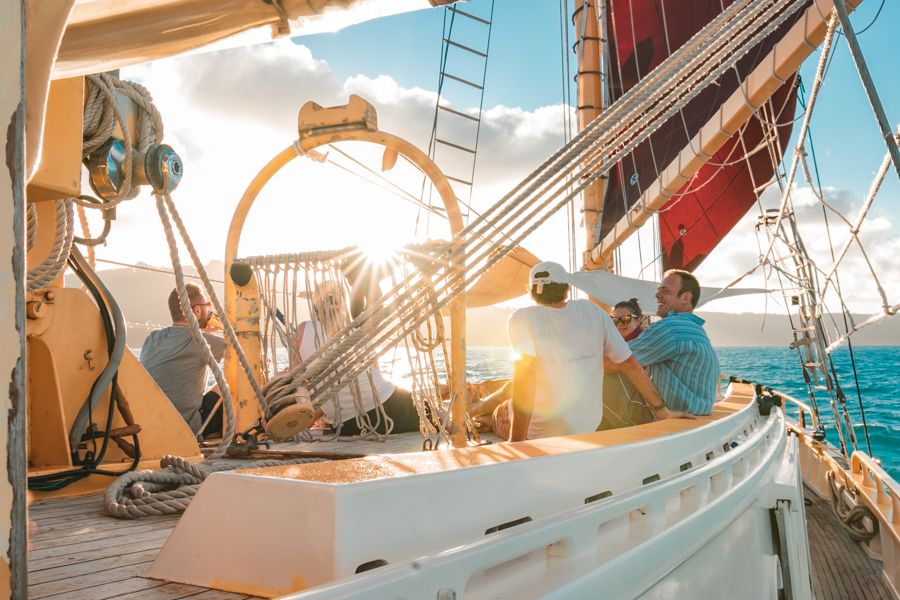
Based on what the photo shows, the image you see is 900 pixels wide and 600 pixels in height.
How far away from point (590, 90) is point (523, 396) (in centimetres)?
691

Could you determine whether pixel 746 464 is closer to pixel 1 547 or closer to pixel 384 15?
pixel 384 15

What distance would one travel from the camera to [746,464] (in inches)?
83.2

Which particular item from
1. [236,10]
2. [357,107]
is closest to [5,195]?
[236,10]

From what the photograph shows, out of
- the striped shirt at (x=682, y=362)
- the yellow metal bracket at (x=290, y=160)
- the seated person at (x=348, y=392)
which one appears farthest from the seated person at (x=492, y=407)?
the striped shirt at (x=682, y=362)

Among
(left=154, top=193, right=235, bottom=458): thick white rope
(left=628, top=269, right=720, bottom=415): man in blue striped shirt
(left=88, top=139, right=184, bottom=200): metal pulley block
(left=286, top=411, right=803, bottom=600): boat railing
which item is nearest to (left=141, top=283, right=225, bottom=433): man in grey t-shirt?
(left=154, top=193, right=235, bottom=458): thick white rope

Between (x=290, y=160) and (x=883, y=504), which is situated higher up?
(x=290, y=160)

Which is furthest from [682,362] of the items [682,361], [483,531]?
[483,531]

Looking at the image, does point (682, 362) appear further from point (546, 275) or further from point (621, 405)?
point (546, 275)

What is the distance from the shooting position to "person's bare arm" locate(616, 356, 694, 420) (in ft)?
9.29

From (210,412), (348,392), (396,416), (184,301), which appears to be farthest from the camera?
(210,412)

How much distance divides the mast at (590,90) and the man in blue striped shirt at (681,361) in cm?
577

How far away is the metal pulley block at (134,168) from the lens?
5.73 feet

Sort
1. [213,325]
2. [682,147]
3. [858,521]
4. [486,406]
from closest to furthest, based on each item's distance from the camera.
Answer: [858,521], [486,406], [213,325], [682,147]

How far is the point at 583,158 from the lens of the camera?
93.6 inches
